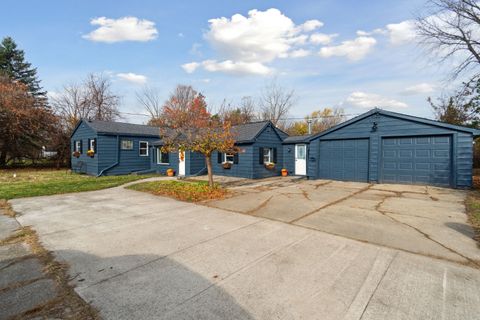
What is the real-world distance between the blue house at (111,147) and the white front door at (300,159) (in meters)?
10.6

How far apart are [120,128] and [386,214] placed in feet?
56.2

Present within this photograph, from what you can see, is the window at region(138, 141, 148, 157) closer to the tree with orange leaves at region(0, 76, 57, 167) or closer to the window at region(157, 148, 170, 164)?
the window at region(157, 148, 170, 164)

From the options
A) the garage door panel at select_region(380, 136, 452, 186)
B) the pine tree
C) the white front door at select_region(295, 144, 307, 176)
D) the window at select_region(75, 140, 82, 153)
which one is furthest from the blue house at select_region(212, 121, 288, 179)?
the pine tree

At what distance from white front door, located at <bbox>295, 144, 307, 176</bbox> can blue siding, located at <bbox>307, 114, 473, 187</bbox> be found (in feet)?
5.03

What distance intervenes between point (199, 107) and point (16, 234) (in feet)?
24.5

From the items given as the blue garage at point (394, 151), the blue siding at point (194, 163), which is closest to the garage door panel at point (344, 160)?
the blue garage at point (394, 151)

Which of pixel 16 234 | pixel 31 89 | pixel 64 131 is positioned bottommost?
pixel 16 234

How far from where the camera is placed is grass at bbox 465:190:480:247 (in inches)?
196

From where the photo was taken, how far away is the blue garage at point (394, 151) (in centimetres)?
991

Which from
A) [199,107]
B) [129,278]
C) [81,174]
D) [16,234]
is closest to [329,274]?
[129,278]

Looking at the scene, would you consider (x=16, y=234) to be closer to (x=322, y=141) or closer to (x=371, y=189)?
(x=371, y=189)

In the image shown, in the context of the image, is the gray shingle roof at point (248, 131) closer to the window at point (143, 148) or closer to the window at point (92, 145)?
the window at point (143, 148)

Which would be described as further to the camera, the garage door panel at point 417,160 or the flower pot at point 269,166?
the flower pot at point 269,166

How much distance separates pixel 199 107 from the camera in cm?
1066
